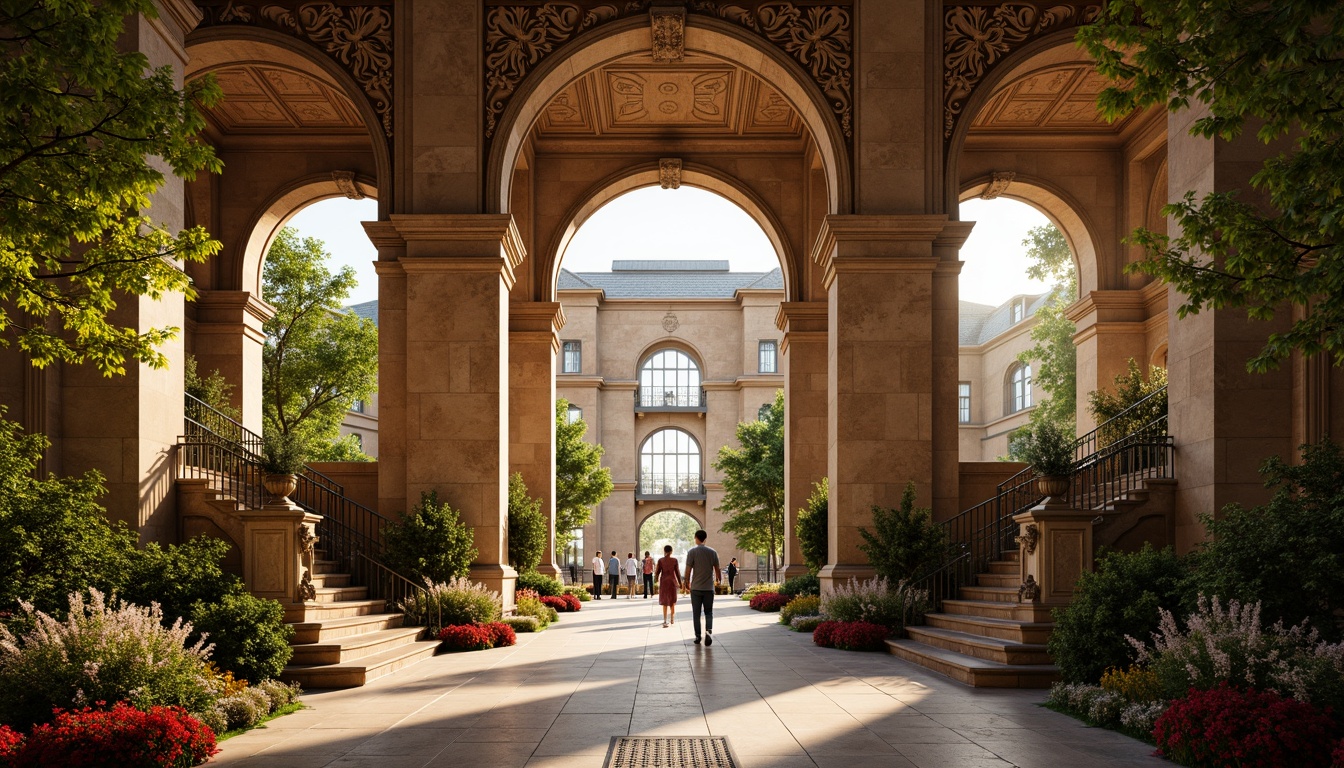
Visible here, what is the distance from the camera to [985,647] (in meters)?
12.6

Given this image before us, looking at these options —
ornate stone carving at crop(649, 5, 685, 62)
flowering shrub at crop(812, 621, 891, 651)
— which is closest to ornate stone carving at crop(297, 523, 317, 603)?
flowering shrub at crop(812, 621, 891, 651)

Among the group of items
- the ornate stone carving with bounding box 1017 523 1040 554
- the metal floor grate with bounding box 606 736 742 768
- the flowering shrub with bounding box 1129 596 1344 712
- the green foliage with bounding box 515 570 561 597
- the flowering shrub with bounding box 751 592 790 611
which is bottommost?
the flowering shrub with bounding box 751 592 790 611

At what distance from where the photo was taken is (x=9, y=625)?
9180mm

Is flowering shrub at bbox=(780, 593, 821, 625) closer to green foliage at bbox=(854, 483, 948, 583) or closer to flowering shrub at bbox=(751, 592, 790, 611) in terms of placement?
green foliage at bbox=(854, 483, 948, 583)

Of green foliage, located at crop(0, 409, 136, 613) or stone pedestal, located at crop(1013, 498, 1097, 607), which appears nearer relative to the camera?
green foliage, located at crop(0, 409, 136, 613)

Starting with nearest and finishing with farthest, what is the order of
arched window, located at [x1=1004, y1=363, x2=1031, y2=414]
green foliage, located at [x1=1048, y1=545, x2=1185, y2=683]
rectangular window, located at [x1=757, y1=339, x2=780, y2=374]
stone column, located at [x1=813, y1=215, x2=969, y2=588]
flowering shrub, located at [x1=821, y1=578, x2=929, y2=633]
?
green foliage, located at [x1=1048, y1=545, x2=1185, y2=683] → flowering shrub, located at [x1=821, y1=578, x2=929, y2=633] → stone column, located at [x1=813, y1=215, x2=969, y2=588] → arched window, located at [x1=1004, y1=363, x2=1031, y2=414] → rectangular window, located at [x1=757, y1=339, x2=780, y2=374]

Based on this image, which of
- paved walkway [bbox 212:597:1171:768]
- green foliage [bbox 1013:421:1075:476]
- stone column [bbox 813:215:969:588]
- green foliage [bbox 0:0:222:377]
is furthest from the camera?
stone column [bbox 813:215:969:588]

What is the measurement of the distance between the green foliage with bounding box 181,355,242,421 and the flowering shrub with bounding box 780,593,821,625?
1205 centimetres

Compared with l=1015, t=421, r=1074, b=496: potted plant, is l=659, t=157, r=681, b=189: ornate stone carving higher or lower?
higher

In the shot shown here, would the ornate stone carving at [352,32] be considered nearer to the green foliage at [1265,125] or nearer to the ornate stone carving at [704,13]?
the ornate stone carving at [704,13]

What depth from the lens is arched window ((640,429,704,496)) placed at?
58.2 m

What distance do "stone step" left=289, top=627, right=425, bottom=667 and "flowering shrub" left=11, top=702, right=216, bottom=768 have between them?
4048 mm

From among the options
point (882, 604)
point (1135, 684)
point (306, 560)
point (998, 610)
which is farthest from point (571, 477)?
point (1135, 684)

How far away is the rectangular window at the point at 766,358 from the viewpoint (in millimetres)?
56969
